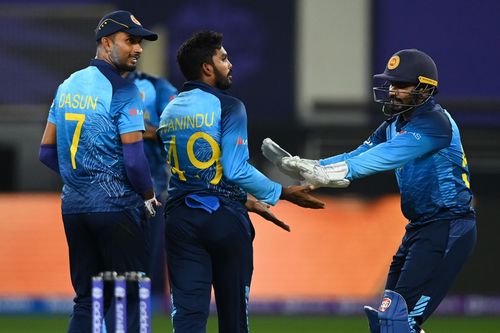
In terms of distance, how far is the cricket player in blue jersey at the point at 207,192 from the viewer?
675 cm

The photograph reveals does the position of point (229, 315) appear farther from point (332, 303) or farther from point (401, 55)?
point (332, 303)

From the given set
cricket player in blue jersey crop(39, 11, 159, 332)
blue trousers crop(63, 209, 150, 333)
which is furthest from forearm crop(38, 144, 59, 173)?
blue trousers crop(63, 209, 150, 333)

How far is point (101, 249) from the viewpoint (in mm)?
6914

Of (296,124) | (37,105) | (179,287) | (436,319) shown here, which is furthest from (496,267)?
(179,287)

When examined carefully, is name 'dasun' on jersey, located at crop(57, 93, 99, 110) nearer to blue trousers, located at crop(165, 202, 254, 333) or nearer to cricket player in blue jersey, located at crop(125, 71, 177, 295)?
blue trousers, located at crop(165, 202, 254, 333)

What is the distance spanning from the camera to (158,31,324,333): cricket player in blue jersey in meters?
6.75

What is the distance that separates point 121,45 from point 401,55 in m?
1.50

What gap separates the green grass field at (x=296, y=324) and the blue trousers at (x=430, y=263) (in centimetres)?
392

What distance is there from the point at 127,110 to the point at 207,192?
1.96 ft

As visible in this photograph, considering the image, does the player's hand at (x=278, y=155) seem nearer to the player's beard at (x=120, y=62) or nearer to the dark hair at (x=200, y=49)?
the dark hair at (x=200, y=49)

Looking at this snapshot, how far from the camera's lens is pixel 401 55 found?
7094 mm

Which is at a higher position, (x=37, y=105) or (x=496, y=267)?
(x=37, y=105)

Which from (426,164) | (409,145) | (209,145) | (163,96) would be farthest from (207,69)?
(163,96)

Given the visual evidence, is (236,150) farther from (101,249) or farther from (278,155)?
(101,249)
